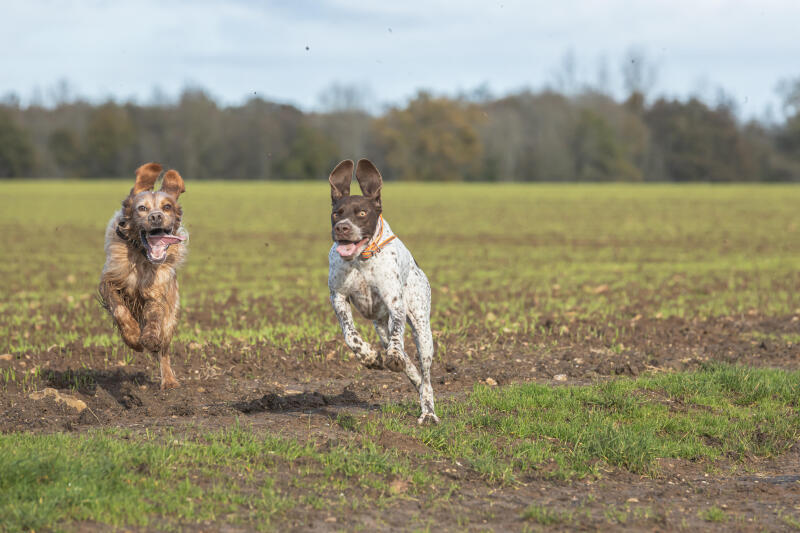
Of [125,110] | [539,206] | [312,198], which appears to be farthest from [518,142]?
[539,206]

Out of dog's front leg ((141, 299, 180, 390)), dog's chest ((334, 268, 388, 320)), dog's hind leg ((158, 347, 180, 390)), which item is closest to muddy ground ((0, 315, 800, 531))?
dog's hind leg ((158, 347, 180, 390))

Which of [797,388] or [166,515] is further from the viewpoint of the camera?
[797,388]

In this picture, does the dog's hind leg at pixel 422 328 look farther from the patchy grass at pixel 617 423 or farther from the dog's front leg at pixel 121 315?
the dog's front leg at pixel 121 315

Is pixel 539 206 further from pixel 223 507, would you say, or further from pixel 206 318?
pixel 223 507

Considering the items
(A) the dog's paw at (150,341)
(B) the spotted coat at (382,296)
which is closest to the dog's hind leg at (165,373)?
(A) the dog's paw at (150,341)

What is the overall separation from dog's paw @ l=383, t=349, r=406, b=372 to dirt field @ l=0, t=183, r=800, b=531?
639 millimetres

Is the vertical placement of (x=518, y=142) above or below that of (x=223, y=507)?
above

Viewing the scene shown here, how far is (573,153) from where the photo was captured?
383 ft

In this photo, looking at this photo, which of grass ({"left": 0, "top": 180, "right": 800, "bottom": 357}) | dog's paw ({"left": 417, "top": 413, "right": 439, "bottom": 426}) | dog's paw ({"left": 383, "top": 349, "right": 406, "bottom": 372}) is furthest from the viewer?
grass ({"left": 0, "top": 180, "right": 800, "bottom": 357})

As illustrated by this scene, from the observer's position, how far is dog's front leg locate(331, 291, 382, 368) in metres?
7.14

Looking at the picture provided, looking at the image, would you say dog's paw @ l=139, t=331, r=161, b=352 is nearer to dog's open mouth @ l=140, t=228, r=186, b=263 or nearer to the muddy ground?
the muddy ground

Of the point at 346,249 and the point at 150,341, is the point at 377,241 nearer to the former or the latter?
the point at 346,249

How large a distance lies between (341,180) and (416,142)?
108 meters

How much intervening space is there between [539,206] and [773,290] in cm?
3689
